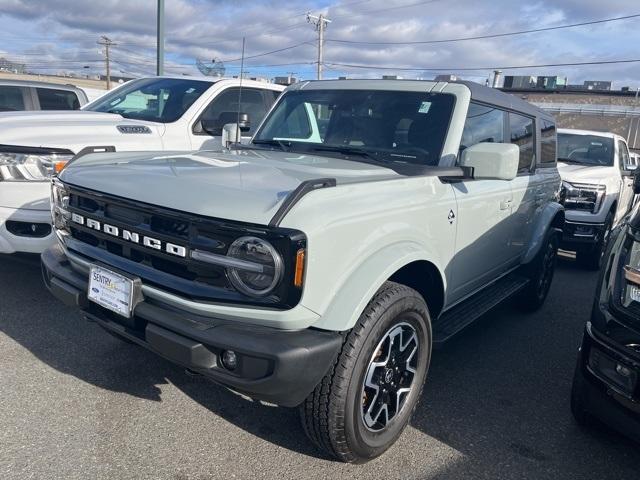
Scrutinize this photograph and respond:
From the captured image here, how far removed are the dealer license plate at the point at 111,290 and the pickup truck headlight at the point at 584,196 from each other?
258 inches

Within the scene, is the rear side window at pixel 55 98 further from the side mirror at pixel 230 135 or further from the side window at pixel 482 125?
the side window at pixel 482 125

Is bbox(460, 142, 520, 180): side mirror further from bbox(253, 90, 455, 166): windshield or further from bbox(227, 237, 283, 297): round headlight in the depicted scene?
bbox(227, 237, 283, 297): round headlight

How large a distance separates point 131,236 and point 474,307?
2477 millimetres

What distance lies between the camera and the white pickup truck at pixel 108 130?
4254mm

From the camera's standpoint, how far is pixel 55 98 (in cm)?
866

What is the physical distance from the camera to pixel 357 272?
2.49m

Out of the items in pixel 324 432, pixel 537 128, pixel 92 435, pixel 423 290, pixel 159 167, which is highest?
pixel 537 128

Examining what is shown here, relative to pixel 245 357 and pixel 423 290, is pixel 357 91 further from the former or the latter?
pixel 245 357

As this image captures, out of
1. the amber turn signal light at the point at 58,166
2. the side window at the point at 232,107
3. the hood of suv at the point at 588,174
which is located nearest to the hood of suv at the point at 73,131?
the amber turn signal light at the point at 58,166

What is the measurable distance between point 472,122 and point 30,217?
131 inches

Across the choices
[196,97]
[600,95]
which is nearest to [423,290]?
[196,97]

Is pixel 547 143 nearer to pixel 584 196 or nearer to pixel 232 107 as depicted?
pixel 584 196

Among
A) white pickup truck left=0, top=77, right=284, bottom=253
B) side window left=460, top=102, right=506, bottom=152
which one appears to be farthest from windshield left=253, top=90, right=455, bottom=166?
white pickup truck left=0, top=77, right=284, bottom=253

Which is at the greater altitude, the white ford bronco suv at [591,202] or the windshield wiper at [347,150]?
the windshield wiper at [347,150]
